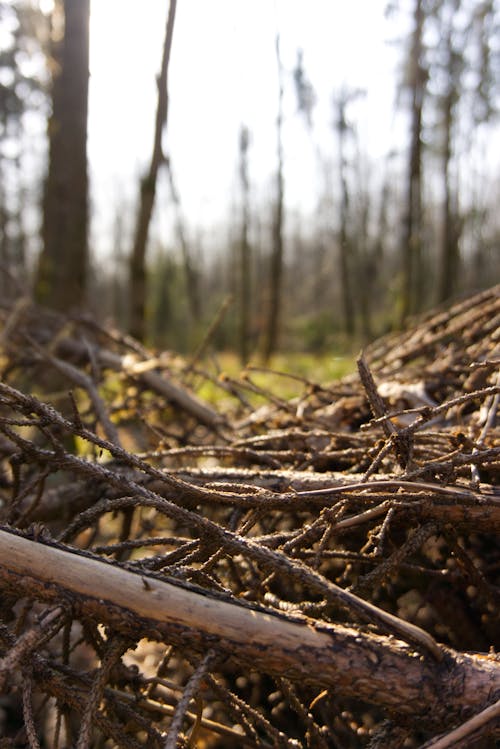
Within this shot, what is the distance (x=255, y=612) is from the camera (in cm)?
107

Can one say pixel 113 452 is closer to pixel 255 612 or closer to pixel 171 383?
pixel 255 612

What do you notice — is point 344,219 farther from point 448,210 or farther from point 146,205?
point 146,205

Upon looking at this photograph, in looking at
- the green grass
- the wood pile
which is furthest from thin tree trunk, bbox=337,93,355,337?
the wood pile

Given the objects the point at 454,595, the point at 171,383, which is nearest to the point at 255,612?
the point at 454,595

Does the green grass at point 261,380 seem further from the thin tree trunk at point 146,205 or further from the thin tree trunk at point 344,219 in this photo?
the thin tree trunk at point 344,219

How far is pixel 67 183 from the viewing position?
4867 mm

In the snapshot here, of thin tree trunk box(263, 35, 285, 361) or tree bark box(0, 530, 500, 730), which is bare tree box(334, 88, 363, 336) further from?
tree bark box(0, 530, 500, 730)

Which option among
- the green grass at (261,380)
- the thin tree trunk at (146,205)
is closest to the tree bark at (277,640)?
the green grass at (261,380)

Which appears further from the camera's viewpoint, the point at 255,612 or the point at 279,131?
the point at 279,131

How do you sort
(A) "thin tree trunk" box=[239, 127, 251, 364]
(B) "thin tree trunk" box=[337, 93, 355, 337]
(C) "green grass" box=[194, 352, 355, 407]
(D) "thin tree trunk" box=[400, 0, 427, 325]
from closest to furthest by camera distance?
(C) "green grass" box=[194, 352, 355, 407] → (D) "thin tree trunk" box=[400, 0, 427, 325] → (A) "thin tree trunk" box=[239, 127, 251, 364] → (B) "thin tree trunk" box=[337, 93, 355, 337]

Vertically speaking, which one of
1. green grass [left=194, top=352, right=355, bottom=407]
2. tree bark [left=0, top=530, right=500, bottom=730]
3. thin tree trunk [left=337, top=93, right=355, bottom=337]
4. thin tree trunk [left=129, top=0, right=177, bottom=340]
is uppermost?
thin tree trunk [left=337, top=93, right=355, bottom=337]

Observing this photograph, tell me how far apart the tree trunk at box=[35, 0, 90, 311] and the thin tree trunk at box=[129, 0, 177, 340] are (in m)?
0.80

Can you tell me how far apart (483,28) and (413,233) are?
7623 millimetres

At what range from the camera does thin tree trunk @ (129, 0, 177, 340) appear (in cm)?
538
